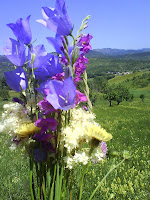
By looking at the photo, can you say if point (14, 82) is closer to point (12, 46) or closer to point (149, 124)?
point (12, 46)

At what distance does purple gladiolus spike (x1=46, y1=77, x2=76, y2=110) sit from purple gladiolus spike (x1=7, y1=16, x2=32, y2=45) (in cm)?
42

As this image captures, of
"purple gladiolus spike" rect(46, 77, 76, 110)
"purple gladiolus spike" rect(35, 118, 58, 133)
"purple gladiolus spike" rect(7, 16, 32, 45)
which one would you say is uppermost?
"purple gladiolus spike" rect(7, 16, 32, 45)

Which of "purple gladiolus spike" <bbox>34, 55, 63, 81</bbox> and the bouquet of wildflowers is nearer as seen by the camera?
the bouquet of wildflowers

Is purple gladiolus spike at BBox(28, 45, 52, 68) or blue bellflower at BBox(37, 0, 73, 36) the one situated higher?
blue bellflower at BBox(37, 0, 73, 36)

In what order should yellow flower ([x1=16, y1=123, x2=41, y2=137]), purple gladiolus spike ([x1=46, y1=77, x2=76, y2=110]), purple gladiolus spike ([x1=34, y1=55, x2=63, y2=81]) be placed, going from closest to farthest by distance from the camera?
purple gladiolus spike ([x1=46, y1=77, x2=76, y2=110])
yellow flower ([x1=16, y1=123, x2=41, y2=137])
purple gladiolus spike ([x1=34, y1=55, x2=63, y2=81])

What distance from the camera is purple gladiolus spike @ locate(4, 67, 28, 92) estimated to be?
1.48 metres

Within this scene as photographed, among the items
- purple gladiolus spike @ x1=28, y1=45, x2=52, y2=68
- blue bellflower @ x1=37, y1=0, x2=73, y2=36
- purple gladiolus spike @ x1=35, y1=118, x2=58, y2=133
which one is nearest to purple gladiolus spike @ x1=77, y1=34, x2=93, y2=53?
blue bellflower @ x1=37, y1=0, x2=73, y2=36

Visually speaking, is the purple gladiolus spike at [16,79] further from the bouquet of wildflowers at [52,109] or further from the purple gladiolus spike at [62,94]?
the purple gladiolus spike at [62,94]

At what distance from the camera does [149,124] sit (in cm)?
1052

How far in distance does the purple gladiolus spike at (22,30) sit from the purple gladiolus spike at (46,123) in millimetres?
581

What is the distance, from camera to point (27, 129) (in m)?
1.41

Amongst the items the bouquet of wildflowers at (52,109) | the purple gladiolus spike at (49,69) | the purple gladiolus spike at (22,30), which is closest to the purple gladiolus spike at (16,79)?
the bouquet of wildflowers at (52,109)

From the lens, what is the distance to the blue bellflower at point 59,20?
1.37 metres

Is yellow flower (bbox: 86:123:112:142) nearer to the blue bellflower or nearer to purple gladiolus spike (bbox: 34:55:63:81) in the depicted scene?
purple gladiolus spike (bbox: 34:55:63:81)
